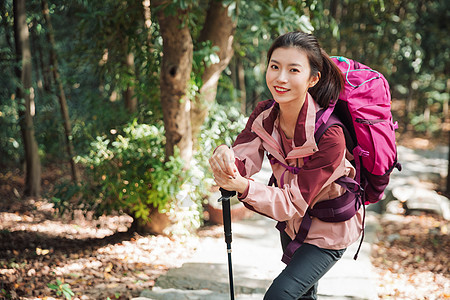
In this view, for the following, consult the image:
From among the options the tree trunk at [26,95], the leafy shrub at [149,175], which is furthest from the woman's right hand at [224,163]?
the tree trunk at [26,95]

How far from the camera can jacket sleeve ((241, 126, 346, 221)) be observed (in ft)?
5.99

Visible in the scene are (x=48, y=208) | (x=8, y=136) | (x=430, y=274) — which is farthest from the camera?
(x=8, y=136)

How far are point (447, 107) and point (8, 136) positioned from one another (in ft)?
40.5

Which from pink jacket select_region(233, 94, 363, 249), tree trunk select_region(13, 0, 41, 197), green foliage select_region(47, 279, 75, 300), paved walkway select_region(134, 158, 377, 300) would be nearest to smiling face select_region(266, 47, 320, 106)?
pink jacket select_region(233, 94, 363, 249)

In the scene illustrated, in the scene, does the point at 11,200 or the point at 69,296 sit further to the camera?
the point at 11,200

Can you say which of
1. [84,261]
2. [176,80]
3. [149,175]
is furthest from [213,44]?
[84,261]

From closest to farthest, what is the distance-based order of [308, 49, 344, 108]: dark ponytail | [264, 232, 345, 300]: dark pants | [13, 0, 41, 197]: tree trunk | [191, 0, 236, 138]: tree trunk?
1. [264, 232, 345, 300]: dark pants
2. [308, 49, 344, 108]: dark ponytail
3. [191, 0, 236, 138]: tree trunk
4. [13, 0, 41, 197]: tree trunk

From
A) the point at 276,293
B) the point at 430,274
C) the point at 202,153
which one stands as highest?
the point at 202,153

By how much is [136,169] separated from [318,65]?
303cm

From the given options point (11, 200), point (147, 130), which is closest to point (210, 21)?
point (147, 130)

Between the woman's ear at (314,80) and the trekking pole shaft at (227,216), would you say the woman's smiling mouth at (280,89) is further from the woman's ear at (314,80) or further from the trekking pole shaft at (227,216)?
the trekking pole shaft at (227,216)

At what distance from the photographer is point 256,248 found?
473 cm

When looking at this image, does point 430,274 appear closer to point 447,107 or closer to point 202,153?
point 202,153

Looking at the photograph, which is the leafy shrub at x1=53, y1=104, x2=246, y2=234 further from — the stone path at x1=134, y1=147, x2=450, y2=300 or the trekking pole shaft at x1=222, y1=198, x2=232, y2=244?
the trekking pole shaft at x1=222, y1=198, x2=232, y2=244
